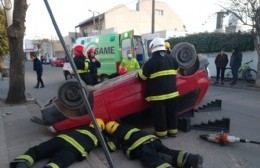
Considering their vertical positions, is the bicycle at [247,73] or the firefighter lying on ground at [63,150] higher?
the bicycle at [247,73]

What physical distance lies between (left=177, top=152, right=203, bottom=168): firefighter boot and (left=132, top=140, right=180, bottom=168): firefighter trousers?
78 mm

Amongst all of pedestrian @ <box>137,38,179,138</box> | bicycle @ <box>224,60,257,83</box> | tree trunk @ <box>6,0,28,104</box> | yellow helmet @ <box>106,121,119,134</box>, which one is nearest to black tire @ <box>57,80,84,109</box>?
yellow helmet @ <box>106,121,119,134</box>

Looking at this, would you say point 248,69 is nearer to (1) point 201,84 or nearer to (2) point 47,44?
(1) point 201,84

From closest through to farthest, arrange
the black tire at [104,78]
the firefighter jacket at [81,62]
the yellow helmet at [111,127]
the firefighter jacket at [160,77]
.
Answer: the yellow helmet at [111,127] < the firefighter jacket at [160,77] < the firefighter jacket at [81,62] < the black tire at [104,78]

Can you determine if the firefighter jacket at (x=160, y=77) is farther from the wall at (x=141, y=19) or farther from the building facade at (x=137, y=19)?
the wall at (x=141, y=19)

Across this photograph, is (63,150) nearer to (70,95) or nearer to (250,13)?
(70,95)

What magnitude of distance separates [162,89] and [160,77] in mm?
217

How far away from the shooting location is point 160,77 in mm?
5344

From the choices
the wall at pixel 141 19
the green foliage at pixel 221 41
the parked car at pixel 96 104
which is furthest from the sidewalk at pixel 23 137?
the wall at pixel 141 19

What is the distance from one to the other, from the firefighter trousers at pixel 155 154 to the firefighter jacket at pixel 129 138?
0.07 m

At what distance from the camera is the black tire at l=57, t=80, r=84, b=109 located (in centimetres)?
559

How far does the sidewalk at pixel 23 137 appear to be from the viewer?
4.49m

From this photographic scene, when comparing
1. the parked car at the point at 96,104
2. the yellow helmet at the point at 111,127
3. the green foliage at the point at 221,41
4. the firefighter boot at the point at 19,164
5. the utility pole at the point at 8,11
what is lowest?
the firefighter boot at the point at 19,164

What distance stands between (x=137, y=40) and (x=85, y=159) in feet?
36.8
